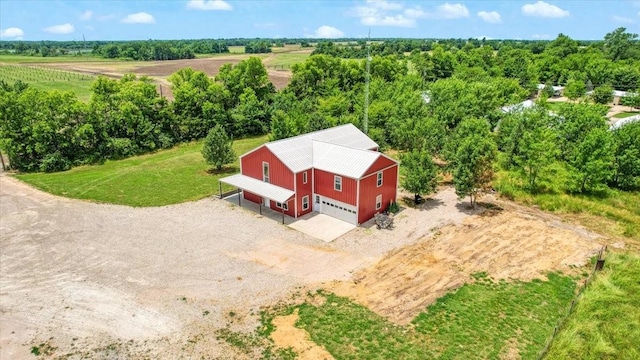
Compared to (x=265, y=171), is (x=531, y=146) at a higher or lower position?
higher

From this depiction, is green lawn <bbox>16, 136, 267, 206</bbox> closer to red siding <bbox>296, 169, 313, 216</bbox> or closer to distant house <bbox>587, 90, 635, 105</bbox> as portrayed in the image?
red siding <bbox>296, 169, 313, 216</bbox>

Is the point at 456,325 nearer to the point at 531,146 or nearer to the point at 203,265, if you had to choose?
the point at 203,265

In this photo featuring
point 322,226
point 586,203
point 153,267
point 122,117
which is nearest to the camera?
point 153,267

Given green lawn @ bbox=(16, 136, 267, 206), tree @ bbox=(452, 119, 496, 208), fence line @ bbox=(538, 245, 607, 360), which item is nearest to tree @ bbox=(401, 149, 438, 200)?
tree @ bbox=(452, 119, 496, 208)

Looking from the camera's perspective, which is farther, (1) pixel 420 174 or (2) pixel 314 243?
(1) pixel 420 174

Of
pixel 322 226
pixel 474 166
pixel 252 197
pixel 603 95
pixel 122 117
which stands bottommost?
pixel 322 226

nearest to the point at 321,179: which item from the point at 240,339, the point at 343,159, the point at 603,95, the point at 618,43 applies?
the point at 343,159

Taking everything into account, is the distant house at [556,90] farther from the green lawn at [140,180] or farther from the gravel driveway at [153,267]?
the green lawn at [140,180]
